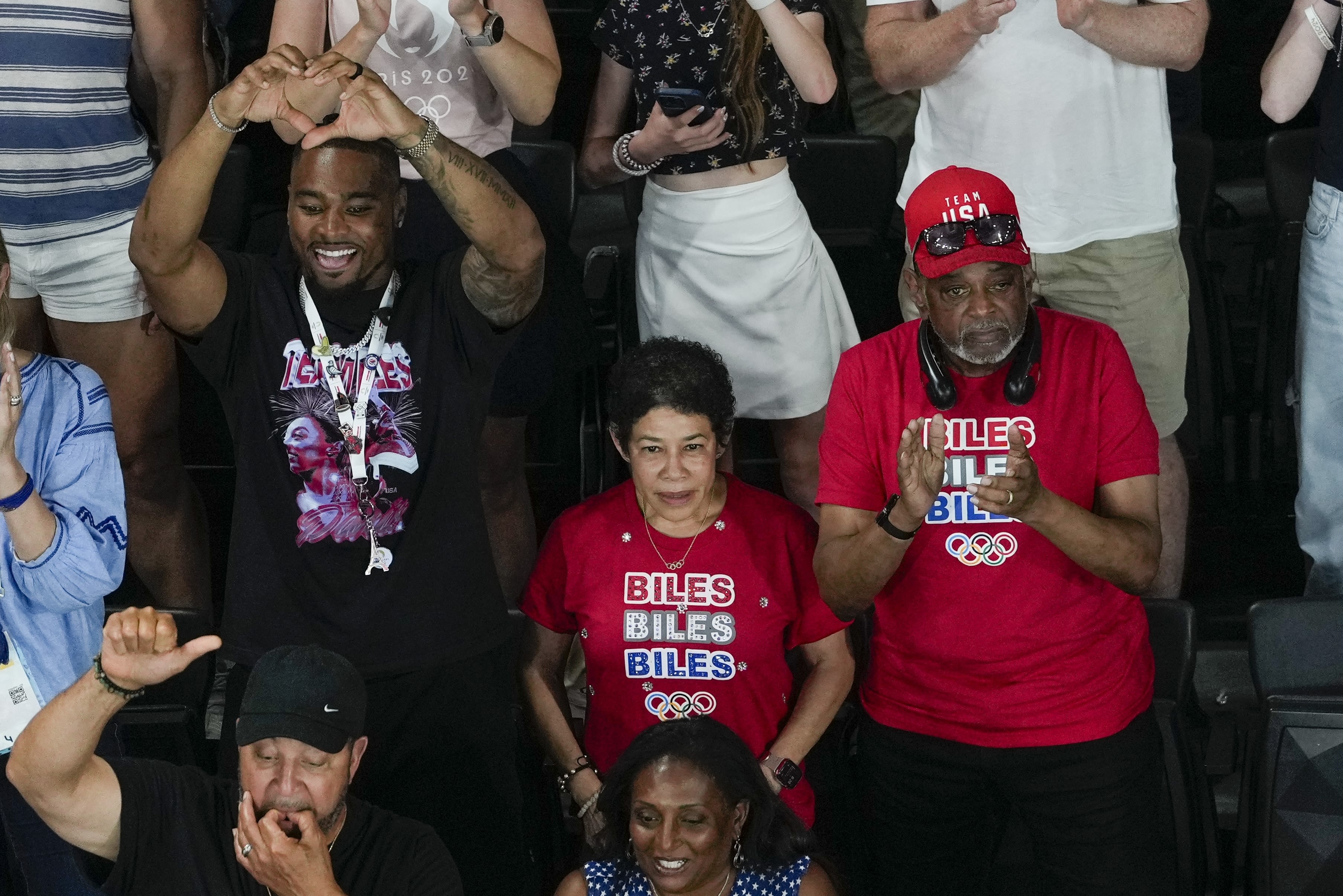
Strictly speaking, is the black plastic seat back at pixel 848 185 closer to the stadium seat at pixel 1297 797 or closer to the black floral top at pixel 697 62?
the black floral top at pixel 697 62

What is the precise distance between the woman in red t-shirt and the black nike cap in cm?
54

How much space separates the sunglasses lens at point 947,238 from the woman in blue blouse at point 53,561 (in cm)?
155

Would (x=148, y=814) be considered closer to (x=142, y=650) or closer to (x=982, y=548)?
(x=142, y=650)

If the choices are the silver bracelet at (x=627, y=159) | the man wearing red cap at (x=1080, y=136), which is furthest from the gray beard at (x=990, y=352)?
the silver bracelet at (x=627, y=159)

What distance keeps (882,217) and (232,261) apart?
6.29 ft

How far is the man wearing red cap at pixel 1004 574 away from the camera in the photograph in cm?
310

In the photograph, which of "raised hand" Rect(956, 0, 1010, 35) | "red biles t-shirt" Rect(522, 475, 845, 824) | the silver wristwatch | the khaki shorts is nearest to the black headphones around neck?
"red biles t-shirt" Rect(522, 475, 845, 824)

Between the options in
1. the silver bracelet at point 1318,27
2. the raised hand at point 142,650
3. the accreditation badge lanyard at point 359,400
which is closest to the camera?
the raised hand at point 142,650

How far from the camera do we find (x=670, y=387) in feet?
11.3

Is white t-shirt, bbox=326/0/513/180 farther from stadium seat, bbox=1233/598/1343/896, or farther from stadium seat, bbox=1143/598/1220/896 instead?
stadium seat, bbox=1233/598/1343/896

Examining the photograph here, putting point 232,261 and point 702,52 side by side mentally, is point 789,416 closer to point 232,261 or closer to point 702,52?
point 702,52

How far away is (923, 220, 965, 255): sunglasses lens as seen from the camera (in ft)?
10.3

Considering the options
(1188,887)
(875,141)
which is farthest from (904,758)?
(875,141)

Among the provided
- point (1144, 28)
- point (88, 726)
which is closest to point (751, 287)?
point (1144, 28)
